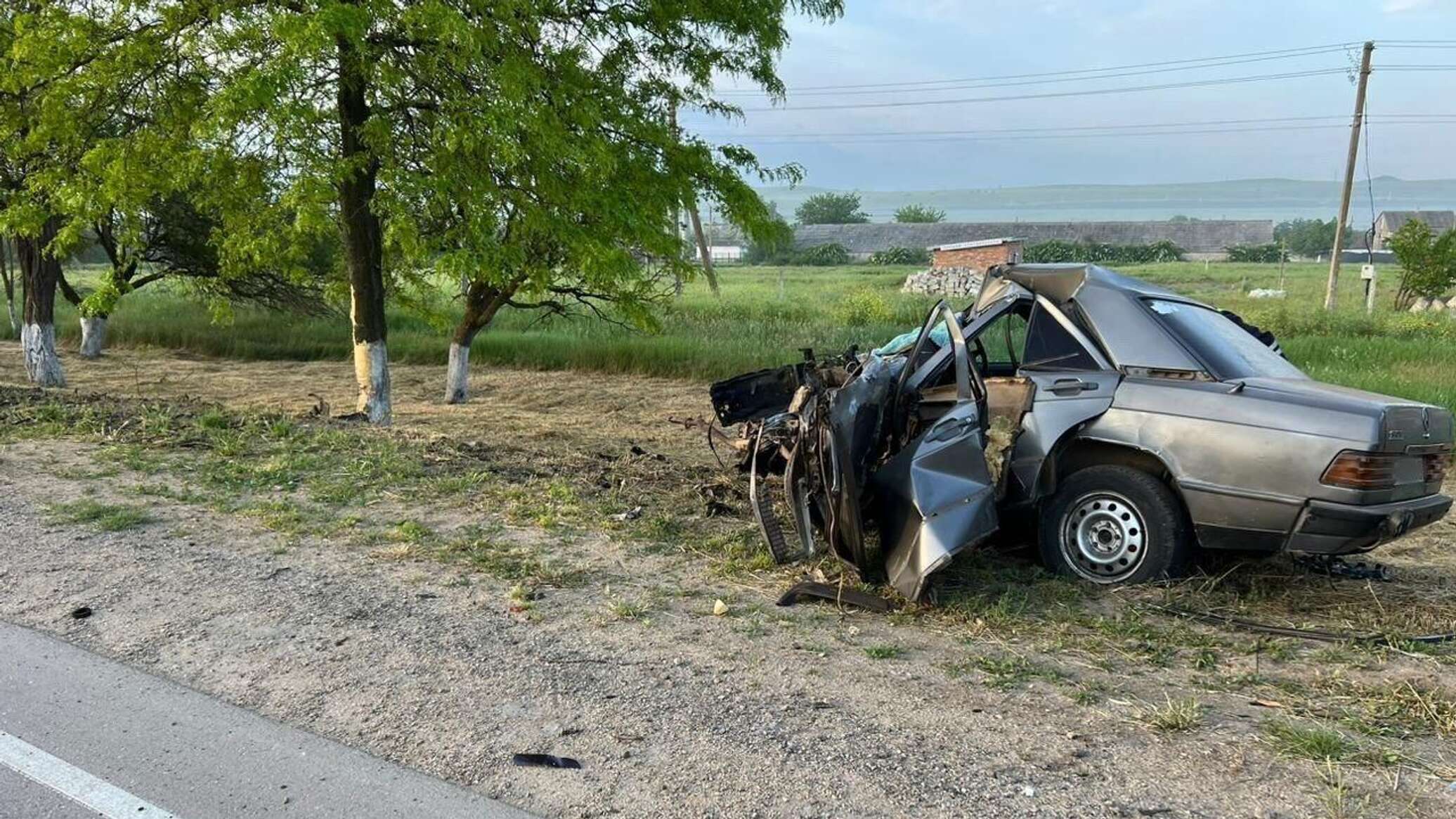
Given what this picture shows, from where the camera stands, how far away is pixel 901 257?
7362cm

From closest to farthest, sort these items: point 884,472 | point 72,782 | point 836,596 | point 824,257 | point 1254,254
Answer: point 72,782
point 836,596
point 884,472
point 824,257
point 1254,254

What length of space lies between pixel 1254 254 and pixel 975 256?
3723cm

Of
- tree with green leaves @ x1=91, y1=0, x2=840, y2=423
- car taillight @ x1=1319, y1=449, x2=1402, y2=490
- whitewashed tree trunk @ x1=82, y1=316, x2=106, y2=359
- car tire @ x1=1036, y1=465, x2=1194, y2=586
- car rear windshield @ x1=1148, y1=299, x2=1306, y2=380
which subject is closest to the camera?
car taillight @ x1=1319, y1=449, x2=1402, y2=490

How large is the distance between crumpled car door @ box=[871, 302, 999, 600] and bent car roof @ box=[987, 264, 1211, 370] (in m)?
0.97

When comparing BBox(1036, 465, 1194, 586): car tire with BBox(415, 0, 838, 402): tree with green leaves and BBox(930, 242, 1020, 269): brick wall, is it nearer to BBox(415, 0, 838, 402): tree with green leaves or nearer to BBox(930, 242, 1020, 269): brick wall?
BBox(415, 0, 838, 402): tree with green leaves

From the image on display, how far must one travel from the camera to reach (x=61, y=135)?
1147cm

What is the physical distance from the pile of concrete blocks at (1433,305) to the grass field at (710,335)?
1.97 meters

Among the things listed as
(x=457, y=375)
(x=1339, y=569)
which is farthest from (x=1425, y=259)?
(x=1339, y=569)

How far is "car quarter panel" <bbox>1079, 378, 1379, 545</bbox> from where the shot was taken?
4.96m

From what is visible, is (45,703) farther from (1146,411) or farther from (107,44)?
(107,44)

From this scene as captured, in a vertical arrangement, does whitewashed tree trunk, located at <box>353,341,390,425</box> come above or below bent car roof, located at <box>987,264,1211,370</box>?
below

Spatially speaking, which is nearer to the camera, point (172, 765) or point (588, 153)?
point (172, 765)

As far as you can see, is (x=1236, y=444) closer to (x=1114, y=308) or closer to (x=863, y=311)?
(x=1114, y=308)

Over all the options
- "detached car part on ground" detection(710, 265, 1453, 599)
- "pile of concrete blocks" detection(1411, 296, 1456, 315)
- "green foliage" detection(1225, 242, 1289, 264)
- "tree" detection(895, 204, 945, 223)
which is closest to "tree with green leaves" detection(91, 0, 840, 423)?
"detached car part on ground" detection(710, 265, 1453, 599)
